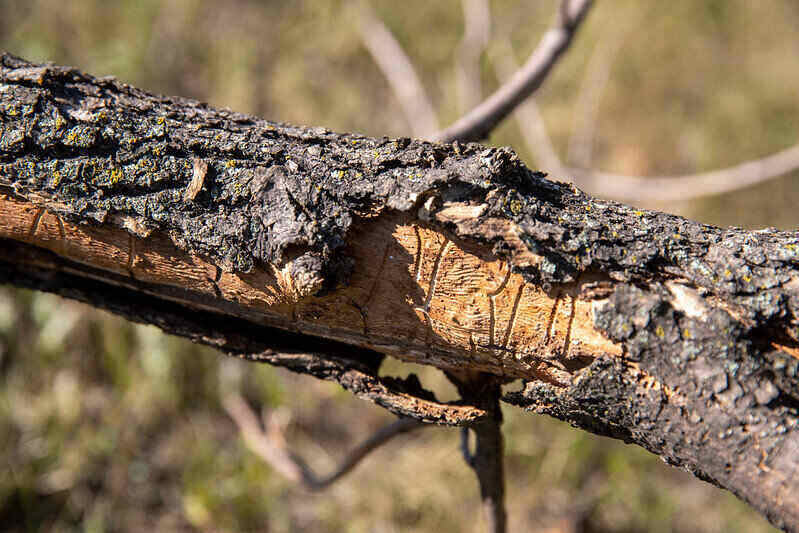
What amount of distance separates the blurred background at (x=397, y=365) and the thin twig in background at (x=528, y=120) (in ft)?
0.06

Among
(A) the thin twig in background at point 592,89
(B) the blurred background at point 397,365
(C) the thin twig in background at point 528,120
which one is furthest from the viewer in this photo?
(A) the thin twig in background at point 592,89

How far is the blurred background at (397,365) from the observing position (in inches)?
85.7

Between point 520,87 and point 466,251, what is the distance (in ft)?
1.76

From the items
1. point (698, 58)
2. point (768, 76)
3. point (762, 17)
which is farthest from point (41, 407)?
point (762, 17)

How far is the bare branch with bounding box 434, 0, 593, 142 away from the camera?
3.22 ft

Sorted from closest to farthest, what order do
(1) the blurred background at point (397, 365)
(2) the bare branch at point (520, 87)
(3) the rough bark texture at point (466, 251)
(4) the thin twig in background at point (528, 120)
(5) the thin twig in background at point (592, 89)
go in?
(3) the rough bark texture at point (466, 251) → (2) the bare branch at point (520, 87) → (1) the blurred background at point (397, 365) → (4) the thin twig in background at point (528, 120) → (5) the thin twig in background at point (592, 89)

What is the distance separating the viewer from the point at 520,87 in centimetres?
104

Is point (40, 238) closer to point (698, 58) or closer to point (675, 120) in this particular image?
point (675, 120)

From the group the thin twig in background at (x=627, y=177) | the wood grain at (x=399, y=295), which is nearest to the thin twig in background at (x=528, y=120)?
the thin twig in background at (x=627, y=177)

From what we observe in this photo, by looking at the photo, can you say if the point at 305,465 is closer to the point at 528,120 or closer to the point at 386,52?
the point at 528,120

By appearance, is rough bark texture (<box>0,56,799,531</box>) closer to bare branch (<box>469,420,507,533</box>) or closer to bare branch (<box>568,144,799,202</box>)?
bare branch (<box>469,420,507,533</box>)

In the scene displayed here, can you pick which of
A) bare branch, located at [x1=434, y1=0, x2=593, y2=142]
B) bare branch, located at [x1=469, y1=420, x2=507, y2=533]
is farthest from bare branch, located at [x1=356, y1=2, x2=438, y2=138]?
bare branch, located at [x1=469, y1=420, x2=507, y2=533]

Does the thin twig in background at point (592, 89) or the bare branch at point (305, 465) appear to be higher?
the thin twig in background at point (592, 89)

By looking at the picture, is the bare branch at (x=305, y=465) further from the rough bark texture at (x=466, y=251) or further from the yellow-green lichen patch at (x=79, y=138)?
the yellow-green lichen patch at (x=79, y=138)
